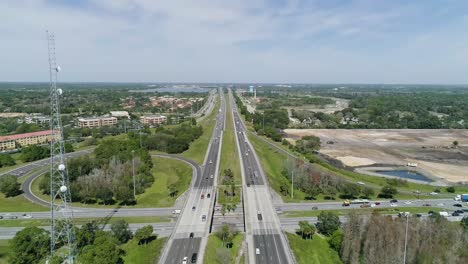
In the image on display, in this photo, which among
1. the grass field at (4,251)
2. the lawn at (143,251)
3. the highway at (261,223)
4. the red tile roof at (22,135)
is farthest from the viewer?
the red tile roof at (22,135)

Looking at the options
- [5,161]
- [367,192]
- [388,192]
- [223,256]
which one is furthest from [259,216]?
[5,161]

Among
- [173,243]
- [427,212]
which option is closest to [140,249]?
[173,243]

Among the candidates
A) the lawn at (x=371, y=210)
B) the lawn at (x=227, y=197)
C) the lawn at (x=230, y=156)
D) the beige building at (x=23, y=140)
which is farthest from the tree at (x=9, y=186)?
the lawn at (x=371, y=210)

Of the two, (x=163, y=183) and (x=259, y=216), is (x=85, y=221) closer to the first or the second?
(x=163, y=183)

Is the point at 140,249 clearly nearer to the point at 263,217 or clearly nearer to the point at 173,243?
the point at 173,243

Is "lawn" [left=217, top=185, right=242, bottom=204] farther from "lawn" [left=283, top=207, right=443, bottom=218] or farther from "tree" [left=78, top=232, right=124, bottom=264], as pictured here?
"tree" [left=78, top=232, right=124, bottom=264]

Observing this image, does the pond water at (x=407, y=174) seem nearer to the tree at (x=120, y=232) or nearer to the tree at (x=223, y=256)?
the tree at (x=223, y=256)
